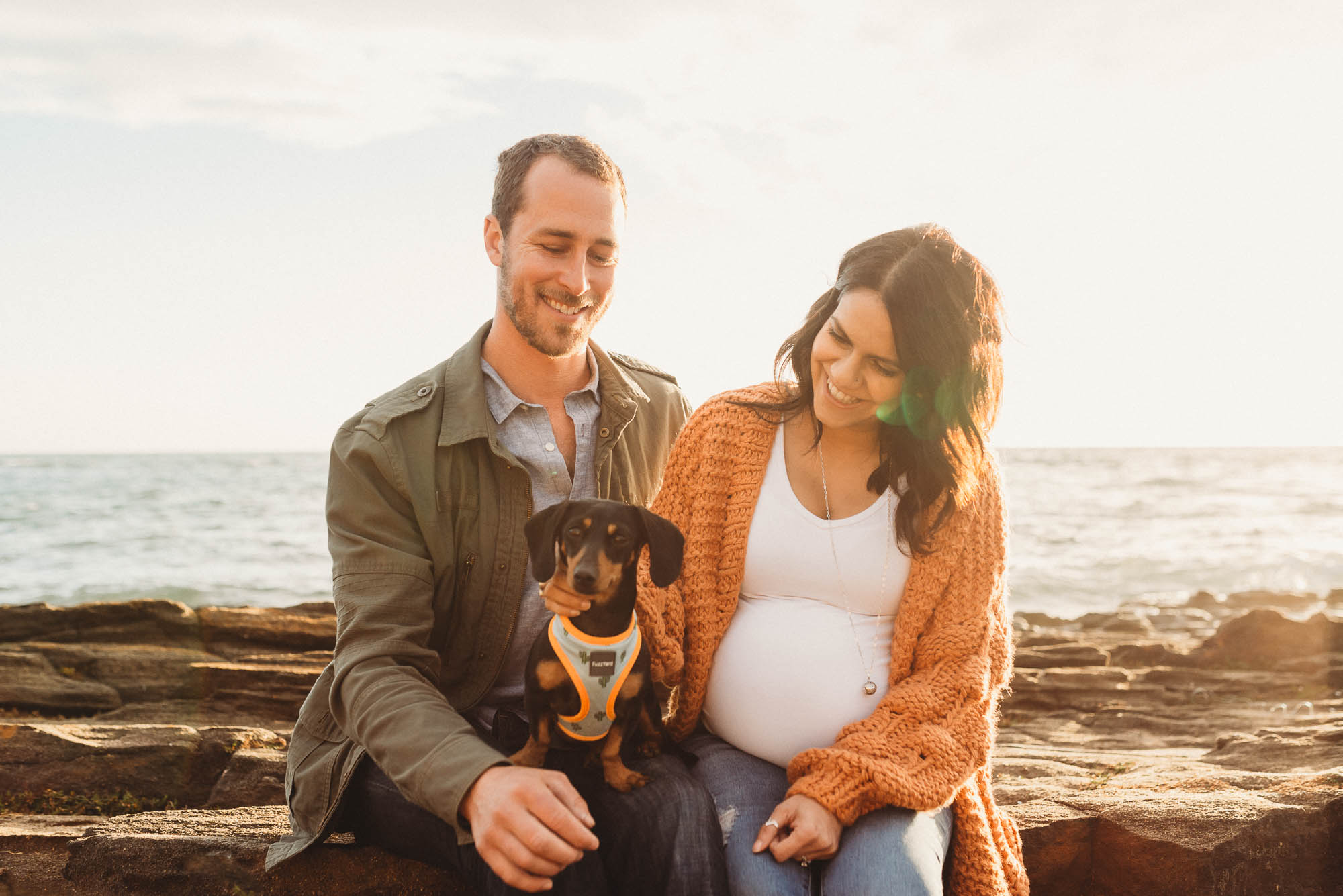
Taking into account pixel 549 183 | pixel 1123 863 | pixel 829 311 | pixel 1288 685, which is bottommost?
pixel 1288 685

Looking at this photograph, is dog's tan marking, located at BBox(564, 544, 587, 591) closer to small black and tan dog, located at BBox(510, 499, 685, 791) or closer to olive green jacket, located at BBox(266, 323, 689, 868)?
small black and tan dog, located at BBox(510, 499, 685, 791)

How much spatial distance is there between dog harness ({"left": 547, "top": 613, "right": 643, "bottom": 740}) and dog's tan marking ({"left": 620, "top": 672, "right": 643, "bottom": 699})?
1cm

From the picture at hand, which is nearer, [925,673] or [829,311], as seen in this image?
[925,673]

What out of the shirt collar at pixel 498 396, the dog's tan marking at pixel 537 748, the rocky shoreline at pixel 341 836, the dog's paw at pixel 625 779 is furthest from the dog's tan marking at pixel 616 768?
the shirt collar at pixel 498 396

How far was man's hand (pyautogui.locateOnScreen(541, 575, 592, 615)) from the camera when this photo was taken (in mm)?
2396

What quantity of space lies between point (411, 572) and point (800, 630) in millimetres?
1162

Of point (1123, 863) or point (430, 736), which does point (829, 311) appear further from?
point (1123, 863)

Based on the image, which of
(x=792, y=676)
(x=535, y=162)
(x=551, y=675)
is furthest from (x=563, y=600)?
(x=535, y=162)

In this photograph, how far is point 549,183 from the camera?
121 inches

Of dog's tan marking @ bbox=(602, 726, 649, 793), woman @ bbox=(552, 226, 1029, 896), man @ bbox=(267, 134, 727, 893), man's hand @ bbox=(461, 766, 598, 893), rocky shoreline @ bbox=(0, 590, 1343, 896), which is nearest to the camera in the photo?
man's hand @ bbox=(461, 766, 598, 893)

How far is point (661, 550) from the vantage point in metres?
2.53

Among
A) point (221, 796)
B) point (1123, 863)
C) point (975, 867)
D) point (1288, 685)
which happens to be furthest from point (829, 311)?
point (1288, 685)

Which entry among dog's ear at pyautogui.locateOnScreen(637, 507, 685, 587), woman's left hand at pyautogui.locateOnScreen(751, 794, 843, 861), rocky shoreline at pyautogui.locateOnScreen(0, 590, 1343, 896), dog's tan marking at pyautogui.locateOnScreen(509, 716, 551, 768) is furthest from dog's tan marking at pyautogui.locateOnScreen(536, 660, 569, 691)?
rocky shoreline at pyautogui.locateOnScreen(0, 590, 1343, 896)

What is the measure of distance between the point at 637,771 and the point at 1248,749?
4045 mm
